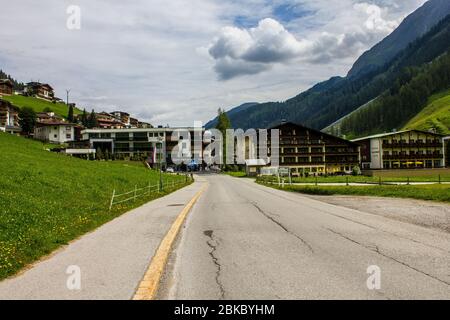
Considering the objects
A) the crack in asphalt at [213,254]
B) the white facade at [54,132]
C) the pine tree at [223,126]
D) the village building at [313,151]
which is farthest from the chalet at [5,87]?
the crack in asphalt at [213,254]

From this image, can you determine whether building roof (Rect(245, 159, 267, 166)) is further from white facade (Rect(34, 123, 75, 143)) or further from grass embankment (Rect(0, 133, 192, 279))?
grass embankment (Rect(0, 133, 192, 279))

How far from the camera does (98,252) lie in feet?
33.1

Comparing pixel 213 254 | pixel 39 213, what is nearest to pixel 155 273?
pixel 213 254

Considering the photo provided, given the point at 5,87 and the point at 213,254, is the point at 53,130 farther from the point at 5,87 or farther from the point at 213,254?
the point at 213,254

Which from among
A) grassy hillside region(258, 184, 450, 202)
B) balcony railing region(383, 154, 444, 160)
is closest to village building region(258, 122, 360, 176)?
balcony railing region(383, 154, 444, 160)

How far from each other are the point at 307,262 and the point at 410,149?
115 meters

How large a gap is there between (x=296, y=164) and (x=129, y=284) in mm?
108499

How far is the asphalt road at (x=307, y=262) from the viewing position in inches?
257

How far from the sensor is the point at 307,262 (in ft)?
28.1

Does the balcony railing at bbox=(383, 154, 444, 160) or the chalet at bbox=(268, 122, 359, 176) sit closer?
the balcony railing at bbox=(383, 154, 444, 160)

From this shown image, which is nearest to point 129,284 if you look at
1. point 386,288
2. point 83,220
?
point 386,288

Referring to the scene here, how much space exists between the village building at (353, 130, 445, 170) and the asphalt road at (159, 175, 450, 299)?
104 m

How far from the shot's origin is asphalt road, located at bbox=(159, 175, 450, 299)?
652 cm

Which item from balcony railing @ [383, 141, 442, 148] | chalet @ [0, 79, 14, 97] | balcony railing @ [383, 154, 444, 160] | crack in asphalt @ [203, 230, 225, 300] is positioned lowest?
crack in asphalt @ [203, 230, 225, 300]
